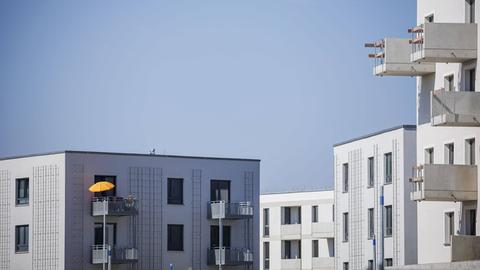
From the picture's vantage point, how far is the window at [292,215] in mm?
112688

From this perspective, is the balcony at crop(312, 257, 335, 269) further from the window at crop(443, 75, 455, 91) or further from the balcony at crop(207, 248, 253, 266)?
the window at crop(443, 75, 455, 91)

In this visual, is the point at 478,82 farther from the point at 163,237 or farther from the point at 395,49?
the point at 163,237

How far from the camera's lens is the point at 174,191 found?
3548 inches

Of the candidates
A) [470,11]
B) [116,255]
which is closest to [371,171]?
[116,255]

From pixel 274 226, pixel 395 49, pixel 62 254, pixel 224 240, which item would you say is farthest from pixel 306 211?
pixel 395 49

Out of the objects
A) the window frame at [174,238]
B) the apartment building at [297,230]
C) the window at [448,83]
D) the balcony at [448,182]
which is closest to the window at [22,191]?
the window frame at [174,238]

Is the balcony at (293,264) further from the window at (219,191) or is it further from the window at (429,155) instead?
the window at (429,155)

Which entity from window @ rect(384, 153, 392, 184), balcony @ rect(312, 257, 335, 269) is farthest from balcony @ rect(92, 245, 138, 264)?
balcony @ rect(312, 257, 335, 269)

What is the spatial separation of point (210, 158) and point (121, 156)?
6.18 meters

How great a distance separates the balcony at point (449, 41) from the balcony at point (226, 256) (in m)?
42.0

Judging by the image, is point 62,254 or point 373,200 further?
point 62,254

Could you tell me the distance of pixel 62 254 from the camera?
86.1 meters

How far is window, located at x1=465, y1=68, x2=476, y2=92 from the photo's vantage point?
164 ft

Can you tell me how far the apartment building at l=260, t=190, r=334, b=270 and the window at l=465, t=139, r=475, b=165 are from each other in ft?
180
